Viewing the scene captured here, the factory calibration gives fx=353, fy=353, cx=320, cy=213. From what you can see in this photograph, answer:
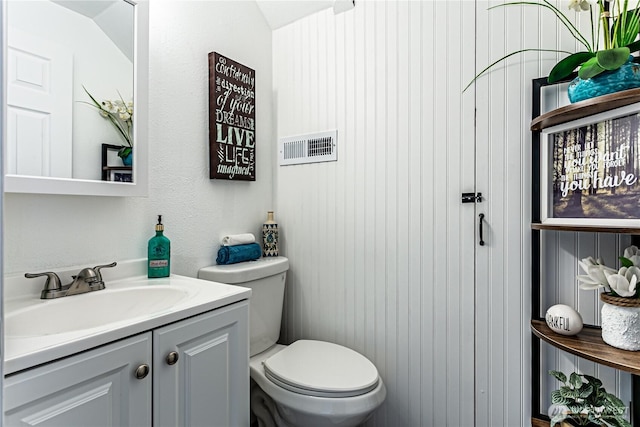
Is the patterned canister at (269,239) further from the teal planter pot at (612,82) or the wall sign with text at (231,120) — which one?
the teal planter pot at (612,82)

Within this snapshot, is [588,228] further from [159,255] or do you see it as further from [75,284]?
[75,284]

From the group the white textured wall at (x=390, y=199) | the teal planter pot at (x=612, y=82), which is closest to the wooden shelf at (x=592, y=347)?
the white textured wall at (x=390, y=199)

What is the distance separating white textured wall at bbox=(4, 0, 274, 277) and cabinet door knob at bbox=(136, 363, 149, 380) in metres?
0.48

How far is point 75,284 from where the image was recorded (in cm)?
104

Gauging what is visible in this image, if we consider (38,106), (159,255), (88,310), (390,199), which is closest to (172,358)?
(88,310)

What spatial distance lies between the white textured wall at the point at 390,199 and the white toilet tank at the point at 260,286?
181mm

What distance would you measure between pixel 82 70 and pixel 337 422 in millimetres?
1400

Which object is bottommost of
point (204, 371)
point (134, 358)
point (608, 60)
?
point (204, 371)

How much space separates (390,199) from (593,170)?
0.70 m

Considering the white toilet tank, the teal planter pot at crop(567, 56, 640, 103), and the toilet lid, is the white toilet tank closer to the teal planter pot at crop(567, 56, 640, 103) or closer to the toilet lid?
the toilet lid

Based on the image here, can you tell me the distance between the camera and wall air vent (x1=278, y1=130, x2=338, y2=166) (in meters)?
1.68

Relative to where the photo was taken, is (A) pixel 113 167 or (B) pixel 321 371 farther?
(B) pixel 321 371

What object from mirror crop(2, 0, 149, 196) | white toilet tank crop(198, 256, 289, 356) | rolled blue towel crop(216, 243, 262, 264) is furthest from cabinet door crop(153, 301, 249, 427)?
mirror crop(2, 0, 149, 196)

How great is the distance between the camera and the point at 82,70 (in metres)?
1.10
